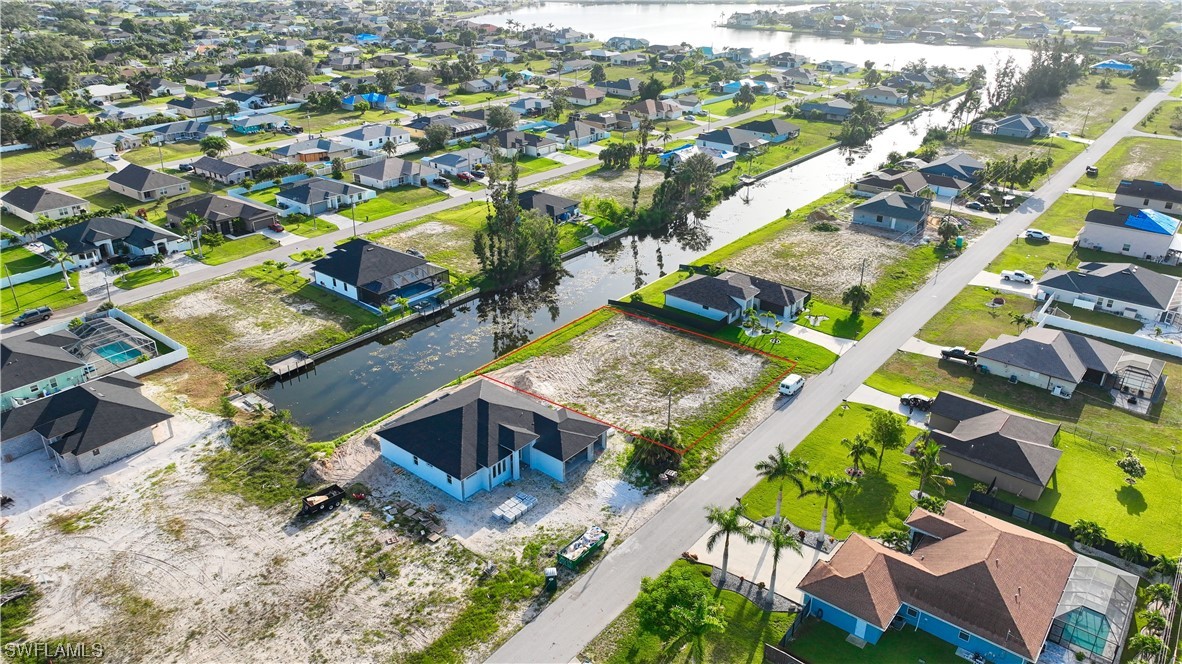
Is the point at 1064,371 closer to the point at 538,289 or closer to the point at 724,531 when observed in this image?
the point at 724,531

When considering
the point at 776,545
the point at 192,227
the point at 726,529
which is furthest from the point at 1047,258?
the point at 192,227

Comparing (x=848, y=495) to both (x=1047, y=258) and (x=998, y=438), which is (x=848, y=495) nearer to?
(x=998, y=438)

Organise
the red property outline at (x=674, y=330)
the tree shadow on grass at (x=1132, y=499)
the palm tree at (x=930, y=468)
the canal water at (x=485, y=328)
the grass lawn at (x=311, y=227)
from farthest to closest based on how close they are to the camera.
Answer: the grass lawn at (x=311, y=227), the canal water at (x=485, y=328), the red property outline at (x=674, y=330), the tree shadow on grass at (x=1132, y=499), the palm tree at (x=930, y=468)

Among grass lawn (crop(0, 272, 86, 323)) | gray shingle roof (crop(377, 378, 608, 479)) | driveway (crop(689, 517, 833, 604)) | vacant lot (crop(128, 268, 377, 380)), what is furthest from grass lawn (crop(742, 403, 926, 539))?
grass lawn (crop(0, 272, 86, 323))

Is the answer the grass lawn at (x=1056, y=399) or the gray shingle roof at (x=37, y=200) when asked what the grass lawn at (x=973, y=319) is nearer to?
the grass lawn at (x=1056, y=399)

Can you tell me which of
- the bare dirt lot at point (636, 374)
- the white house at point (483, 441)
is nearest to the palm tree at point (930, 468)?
the bare dirt lot at point (636, 374)

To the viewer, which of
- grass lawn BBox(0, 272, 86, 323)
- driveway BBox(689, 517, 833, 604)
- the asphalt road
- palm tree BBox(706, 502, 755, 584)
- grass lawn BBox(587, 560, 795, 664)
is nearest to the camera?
grass lawn BBox(587, 560, 795, 664)

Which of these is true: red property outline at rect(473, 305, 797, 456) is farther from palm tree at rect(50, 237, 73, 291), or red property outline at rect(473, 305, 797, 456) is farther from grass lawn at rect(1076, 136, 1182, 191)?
grass lawn at rect(1076, 136, 1182, 191)
